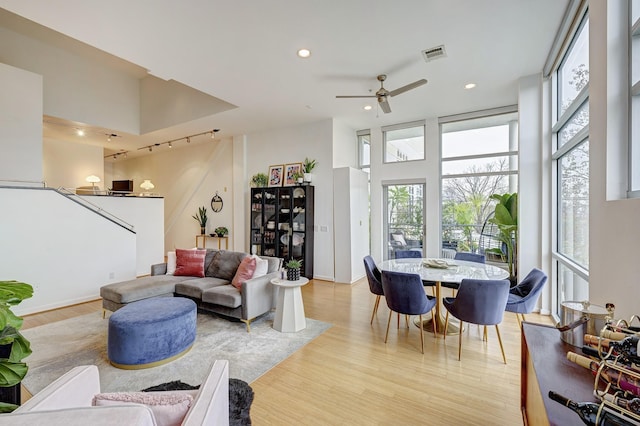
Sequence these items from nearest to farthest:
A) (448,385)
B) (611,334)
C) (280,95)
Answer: (611,334) < (448,385) < (280,95)

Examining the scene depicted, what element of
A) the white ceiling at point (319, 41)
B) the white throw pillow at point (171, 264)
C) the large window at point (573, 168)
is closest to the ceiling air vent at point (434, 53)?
the white ceiling at point (319, 41)

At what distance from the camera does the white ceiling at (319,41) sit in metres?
2.64

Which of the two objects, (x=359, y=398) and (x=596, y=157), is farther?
(x=359, y=398)

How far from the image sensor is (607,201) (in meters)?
1.79

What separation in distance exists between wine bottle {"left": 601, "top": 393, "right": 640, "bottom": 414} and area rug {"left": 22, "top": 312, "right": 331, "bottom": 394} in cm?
233

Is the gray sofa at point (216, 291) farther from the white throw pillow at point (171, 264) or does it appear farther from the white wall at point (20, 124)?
the white wall at point (20, 124)

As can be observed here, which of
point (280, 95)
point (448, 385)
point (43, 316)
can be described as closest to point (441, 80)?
point (280, 95)

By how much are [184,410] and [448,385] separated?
7.18 feet

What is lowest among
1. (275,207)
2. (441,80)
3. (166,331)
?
(166,331)

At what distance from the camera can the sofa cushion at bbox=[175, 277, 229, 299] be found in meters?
3.69

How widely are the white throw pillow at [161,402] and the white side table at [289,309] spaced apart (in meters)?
2.19

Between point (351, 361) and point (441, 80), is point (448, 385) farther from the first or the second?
point (441, 80)

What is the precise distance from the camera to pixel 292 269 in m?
3.44

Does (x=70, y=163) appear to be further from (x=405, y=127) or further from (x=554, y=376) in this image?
(x=554, y=376)
